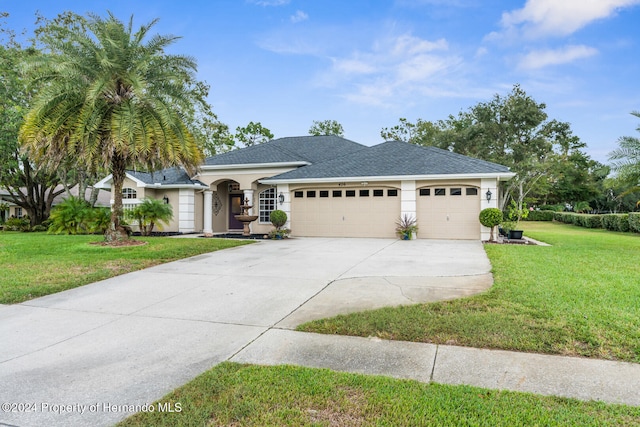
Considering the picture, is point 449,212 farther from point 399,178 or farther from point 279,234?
point 279,234

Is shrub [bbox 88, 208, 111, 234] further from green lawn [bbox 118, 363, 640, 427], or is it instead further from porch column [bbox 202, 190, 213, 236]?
green lawn [bbox 118, 363, 640, 427]

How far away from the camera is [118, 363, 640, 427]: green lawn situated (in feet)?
8.33

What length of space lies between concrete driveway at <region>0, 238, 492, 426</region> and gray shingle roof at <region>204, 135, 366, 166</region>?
9567 millimetres

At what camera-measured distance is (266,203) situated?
62.2 ft

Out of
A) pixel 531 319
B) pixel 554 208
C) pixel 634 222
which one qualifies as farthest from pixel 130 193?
pixel 554 208

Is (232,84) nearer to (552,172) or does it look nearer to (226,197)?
(226,197)

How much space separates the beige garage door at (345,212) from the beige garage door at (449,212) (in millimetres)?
1169

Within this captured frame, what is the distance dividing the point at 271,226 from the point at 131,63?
31.4 ft

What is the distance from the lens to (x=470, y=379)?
3203mm

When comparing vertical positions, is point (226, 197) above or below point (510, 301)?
above

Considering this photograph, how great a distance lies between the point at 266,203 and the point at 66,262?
10554 mm

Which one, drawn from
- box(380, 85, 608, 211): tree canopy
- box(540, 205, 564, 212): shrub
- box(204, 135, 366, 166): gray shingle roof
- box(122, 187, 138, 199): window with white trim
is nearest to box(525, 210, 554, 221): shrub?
box(380, 85, 608, 211): tree canopy

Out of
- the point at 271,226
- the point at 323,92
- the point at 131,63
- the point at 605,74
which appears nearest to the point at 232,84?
the point at 323,92

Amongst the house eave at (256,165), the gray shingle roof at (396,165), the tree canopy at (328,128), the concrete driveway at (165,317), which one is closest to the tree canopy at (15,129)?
the house eave at (256,165)
